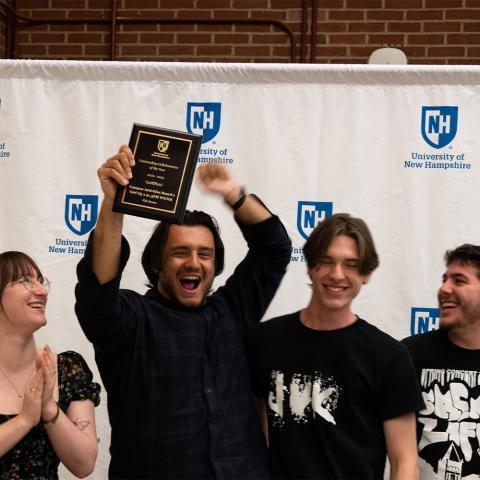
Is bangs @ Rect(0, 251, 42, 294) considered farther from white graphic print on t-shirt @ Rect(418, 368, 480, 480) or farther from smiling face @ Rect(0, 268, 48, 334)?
white graphic print on t-shirt @ Rect(418, 368, 480, 480)

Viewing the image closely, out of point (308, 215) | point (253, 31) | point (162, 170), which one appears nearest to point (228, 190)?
point (162, 170)

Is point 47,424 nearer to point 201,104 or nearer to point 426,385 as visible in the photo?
point 426,385

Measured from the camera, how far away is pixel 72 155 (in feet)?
11.0

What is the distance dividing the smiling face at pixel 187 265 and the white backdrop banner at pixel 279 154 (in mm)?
1037

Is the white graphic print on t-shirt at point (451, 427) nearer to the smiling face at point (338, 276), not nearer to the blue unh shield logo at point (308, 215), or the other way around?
the smiling face at point (338, 276)

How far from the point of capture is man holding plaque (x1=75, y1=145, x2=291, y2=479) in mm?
2057

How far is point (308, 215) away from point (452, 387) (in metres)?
1.14

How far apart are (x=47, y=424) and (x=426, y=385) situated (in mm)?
1129

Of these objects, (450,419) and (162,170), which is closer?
(162,170)

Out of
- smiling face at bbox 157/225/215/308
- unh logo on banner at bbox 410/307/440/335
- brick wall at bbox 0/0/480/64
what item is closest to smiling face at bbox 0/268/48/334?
smiling face at bbox 157/225/215/308

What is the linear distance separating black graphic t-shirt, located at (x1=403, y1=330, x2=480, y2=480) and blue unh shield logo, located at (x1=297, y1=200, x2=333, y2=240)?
3.30 ft

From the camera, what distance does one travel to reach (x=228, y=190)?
88.5 inches

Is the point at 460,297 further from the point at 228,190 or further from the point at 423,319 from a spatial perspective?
the point at 228,190

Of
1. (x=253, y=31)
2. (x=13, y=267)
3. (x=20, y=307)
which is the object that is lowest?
(x=20, y=307)
